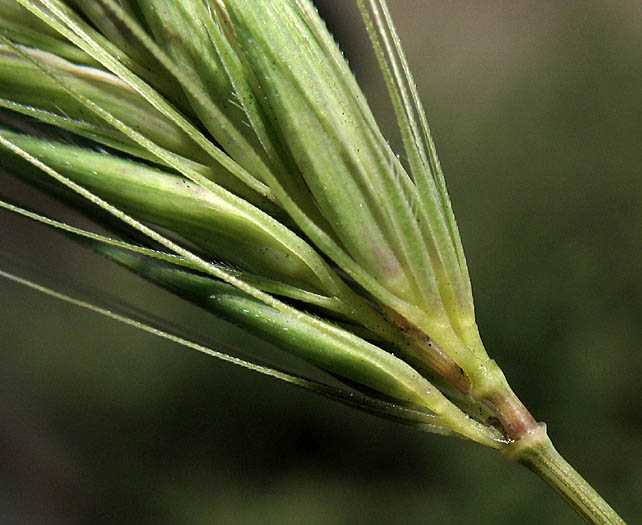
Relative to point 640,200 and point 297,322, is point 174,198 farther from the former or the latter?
point 640,200

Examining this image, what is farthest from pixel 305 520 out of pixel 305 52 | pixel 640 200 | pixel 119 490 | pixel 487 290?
pixel 305 52

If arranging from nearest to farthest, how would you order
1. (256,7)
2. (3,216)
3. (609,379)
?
(256,7)
(609,379)
(3,216)

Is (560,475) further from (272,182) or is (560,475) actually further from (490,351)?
(490,351)

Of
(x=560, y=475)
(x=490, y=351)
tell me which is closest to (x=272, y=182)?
(x=560, y=475)

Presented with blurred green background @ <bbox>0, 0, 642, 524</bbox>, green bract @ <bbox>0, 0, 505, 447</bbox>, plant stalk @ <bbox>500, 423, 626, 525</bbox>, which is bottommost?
plant stalk @ <bbox>500, 423, 626, 525</bbox>

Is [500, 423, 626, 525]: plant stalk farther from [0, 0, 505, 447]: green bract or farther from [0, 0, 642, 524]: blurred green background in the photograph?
[0, 0, 642, 524]: blurred green background

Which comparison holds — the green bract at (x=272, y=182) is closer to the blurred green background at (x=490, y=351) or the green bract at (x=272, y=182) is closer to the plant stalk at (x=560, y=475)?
the plant stalk at (x=560, y=475)

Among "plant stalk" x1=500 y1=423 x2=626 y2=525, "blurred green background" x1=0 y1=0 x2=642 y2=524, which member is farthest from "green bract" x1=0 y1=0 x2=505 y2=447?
"blurred green background" x1=0 y1=0 x2=642 y2=524
